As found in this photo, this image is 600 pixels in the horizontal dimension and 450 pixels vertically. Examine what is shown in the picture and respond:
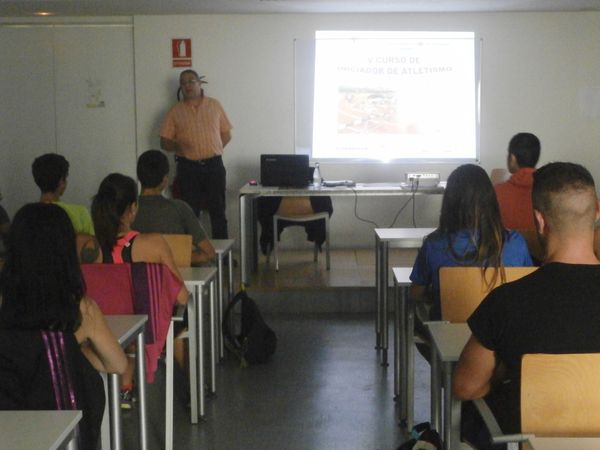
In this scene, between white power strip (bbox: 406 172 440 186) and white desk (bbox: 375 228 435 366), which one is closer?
white desk (bbox: 375 228 435 366)

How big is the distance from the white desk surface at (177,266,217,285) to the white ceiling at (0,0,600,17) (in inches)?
153

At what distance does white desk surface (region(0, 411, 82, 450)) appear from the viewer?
5.49 ft

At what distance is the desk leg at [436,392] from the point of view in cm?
275

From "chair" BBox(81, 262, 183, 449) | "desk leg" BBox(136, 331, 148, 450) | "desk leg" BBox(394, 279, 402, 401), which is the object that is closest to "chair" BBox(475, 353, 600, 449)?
"desk leg" BBox(136, 331, 148, 450)

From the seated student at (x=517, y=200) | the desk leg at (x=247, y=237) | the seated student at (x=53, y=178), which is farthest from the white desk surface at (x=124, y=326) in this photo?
the desk leg at (x=247, y=237)

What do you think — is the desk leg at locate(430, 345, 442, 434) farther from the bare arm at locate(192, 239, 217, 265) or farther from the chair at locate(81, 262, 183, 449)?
the bare arm at locate(192, 239, 217, 265)

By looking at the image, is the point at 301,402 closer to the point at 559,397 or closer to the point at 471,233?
the point at 471,233

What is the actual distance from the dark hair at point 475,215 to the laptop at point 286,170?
3536 mm

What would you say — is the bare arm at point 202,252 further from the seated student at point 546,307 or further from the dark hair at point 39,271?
the seated student at point 546,307

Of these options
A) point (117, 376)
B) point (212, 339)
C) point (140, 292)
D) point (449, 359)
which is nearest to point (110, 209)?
point (140, 292)

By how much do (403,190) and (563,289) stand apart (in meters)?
4.75

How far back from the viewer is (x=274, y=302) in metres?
6.37

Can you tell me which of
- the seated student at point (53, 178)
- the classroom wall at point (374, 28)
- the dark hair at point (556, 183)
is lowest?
the seated student at point (53, 178)

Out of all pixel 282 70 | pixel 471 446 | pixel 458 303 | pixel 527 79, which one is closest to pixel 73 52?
pixel 282 70
